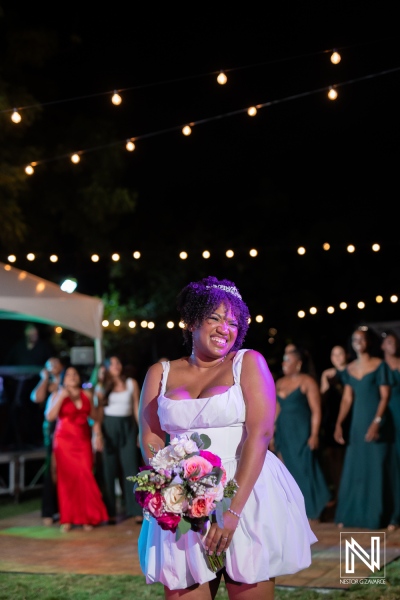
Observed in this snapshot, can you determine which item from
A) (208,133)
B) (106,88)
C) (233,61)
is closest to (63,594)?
(233,61)

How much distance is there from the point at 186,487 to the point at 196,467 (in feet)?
0.30

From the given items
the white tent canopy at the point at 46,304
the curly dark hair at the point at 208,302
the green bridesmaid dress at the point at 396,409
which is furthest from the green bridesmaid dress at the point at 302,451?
the curly dark hair at the point at 208,302

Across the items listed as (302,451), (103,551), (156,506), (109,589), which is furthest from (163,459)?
(302,451)

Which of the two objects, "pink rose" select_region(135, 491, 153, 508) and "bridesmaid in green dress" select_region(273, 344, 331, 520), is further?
"bridesmaid in green dress" select_region(273, 344, 331, 520)

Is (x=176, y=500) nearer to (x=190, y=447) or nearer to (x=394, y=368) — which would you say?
(x=190, y=447)

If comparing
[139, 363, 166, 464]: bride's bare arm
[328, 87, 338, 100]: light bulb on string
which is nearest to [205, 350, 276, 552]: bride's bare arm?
[139, 363, 166, 464]: bride's bare arm

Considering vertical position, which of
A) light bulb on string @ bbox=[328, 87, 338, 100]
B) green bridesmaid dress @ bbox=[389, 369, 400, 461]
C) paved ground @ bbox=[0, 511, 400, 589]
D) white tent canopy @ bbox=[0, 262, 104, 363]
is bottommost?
paved ground @ bbox=[0, 511, 400, 589]

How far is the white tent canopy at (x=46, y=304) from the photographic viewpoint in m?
11.5

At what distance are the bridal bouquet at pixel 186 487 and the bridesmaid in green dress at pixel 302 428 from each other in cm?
635

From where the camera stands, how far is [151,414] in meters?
4.23

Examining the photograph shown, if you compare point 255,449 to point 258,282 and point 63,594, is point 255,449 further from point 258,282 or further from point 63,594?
point 258,282

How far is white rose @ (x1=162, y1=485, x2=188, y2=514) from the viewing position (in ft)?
12.3

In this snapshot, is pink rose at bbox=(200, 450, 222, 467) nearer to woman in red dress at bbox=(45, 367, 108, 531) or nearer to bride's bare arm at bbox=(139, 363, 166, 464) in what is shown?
bride's bare arm at bbox=(139, 363, 166, 464)

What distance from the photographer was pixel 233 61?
56.9ft
